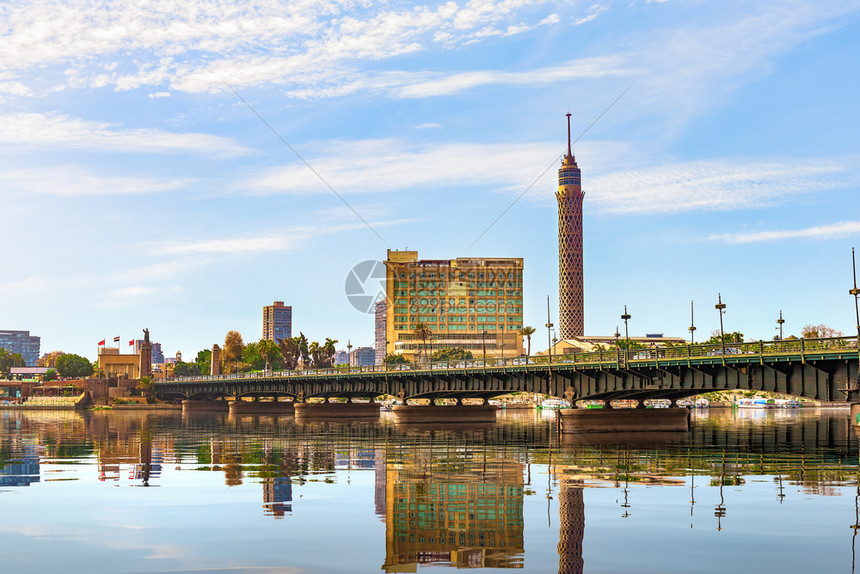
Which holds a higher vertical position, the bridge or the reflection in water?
the bridge

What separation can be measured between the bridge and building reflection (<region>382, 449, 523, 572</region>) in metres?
29.5

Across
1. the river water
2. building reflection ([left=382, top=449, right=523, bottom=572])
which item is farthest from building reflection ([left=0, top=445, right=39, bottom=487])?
building reflection ([left=382, top=449, right=523, bottom=572])

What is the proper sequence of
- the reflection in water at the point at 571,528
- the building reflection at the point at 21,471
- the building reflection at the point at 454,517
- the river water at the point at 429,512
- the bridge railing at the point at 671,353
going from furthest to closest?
1. the bridge railing at the point at 671,353
2. the building reflection at the point at 21,471
3. the building reflection at the point at 454,517
4. the river water at the point at 429,512
5. the reflection in water at the point at 571,528

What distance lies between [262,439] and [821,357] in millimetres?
52225

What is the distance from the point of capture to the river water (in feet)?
87.2

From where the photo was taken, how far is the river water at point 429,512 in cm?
2659

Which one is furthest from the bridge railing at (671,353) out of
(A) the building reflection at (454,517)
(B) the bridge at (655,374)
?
(A) the building reflection at (454,517)

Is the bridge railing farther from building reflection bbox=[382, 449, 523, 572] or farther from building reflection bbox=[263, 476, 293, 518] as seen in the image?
building reflection bbox=[263, 476, 293, 518]

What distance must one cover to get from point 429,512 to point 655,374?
2321 inches

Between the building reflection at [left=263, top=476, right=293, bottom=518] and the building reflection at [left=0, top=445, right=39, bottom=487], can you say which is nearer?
the building reflection at [left=263, top=476, right=293, bottom=518]

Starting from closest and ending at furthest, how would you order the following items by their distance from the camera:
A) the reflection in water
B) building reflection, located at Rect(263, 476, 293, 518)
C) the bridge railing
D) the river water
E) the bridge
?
the reflection in water
the river water
building reflection, located at Rect(263, 476, 293, 518)
the bridge
the bridge railing

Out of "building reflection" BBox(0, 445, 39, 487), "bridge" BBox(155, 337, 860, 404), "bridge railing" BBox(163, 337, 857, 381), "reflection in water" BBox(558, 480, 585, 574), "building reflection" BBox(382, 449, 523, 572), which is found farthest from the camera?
"bridge railing" BBox(163, 337, 857, 381)

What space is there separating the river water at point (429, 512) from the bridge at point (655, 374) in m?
8.06

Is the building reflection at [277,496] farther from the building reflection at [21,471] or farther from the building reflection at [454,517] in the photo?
the building reflection at [21,471]
